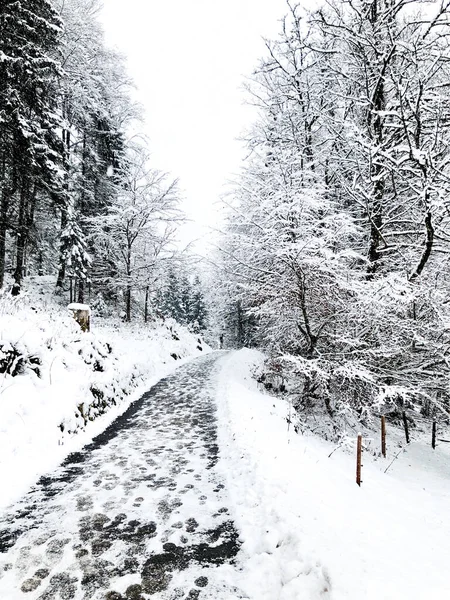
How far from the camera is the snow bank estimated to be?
505cm

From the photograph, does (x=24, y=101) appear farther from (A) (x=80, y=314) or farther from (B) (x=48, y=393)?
(B) (x=48, y=393)

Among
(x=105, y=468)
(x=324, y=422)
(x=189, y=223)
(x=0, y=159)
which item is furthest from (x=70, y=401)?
(x=189, y=223)

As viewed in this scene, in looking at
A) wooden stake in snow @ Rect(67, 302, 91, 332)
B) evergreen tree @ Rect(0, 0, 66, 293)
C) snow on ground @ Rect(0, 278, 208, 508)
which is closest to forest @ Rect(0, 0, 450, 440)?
evergreen tree @ Rect(0, 0, 66, 293)

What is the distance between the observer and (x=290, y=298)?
29.8 ft

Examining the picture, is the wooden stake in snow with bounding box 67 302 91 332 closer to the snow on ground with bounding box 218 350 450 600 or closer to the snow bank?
the snow bank

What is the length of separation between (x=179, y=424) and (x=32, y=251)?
10052mm

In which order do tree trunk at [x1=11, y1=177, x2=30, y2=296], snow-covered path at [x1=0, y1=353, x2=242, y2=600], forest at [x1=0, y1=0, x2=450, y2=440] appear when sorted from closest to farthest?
snow-covered path at [x1=0, y1=353, x2=242, y2=600]
forest at [x1=0, y1=0, x2=450, y2=440]
tree trunk at [x1=11, y1=177, x2=30, y2=296]

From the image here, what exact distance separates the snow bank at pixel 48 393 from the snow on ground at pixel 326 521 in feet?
8.95

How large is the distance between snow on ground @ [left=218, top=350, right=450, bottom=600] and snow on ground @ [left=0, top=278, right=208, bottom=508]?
2738 mm

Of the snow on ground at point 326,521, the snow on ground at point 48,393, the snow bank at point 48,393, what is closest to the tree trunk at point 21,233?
the snow on ground at point 48,393

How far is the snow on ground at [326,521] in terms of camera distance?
2.72 meters

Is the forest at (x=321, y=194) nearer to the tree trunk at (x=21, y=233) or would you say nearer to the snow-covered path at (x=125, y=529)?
the tree trunk at (x=21, y=233)

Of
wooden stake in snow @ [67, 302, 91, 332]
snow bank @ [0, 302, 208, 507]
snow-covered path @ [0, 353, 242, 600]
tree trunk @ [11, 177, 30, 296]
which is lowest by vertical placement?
snow-covered path @ [0, 353, 242, 600]

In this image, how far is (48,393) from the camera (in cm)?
630
